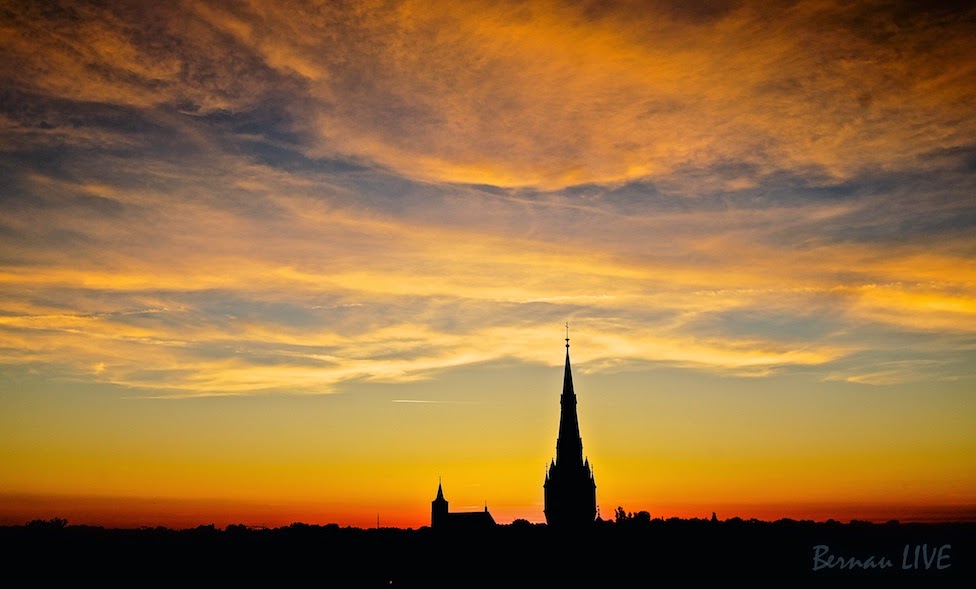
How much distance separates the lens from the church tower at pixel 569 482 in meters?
125

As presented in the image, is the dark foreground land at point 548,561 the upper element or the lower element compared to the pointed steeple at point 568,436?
lower

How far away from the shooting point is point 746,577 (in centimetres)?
11662

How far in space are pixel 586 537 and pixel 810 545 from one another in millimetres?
33954

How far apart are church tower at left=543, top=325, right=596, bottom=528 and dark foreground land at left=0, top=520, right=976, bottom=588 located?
252cm

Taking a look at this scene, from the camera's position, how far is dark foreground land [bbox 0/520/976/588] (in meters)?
115

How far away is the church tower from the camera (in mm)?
124812

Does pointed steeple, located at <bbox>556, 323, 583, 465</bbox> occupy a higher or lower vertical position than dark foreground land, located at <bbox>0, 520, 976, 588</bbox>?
higher

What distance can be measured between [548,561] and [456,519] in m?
20.7

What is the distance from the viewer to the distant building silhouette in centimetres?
13425

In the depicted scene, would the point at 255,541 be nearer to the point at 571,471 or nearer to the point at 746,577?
the point at 571,471

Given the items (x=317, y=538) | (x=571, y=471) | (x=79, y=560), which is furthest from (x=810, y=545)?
(x=79, y=560)

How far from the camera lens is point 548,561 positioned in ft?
389

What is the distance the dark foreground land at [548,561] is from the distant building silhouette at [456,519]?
4.18 feet

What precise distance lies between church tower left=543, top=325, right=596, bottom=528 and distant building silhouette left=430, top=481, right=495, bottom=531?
37.8ft
